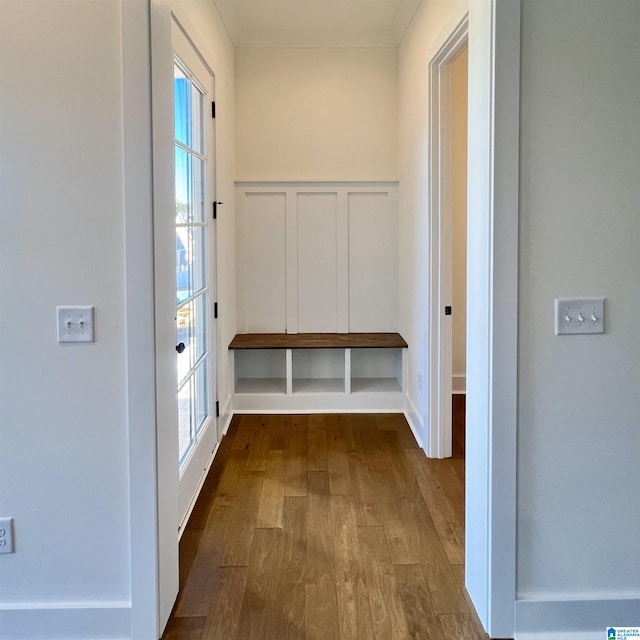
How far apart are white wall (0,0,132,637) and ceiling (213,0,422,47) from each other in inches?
78.5

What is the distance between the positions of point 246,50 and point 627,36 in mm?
3073

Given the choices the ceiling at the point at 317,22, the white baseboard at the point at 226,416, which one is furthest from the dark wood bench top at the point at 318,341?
the ceiling at the point at 317,22

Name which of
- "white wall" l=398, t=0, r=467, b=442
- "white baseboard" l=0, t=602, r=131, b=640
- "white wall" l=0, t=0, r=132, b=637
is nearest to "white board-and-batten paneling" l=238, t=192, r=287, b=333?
"white wall" l=398, t=0, r=467, b=442

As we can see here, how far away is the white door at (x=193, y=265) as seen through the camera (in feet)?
8.82

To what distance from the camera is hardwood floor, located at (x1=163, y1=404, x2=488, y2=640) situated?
199 centimetres

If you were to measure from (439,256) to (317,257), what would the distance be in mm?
1371

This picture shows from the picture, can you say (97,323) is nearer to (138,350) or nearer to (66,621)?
(138,350)

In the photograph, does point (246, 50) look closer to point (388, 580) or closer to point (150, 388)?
point (150, 388)

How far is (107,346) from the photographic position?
1.79 m

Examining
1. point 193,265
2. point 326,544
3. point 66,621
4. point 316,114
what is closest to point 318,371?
point 193,265

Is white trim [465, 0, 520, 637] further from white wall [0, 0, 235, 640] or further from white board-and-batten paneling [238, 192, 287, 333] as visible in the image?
white board-and-batten paneling [238, 192, 287, 333]

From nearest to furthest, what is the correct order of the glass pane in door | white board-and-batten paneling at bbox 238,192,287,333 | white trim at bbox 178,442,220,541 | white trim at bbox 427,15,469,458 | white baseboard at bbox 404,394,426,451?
white trim at bbox 178,442,220,541, the glass pane in door, white trim at bbox 427,15,469,458, white baseboard at bbox 404,394,426,451, white board-and-batten paneling at bbox 238,192,287,333

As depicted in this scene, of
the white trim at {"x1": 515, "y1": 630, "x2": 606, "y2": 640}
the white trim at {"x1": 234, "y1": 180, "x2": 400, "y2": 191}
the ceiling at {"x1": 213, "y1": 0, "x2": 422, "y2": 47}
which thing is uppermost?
the ceiling at {"x1": 213, "y1": 0, "x2": 422, "y2": 47}

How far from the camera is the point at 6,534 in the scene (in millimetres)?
1829
